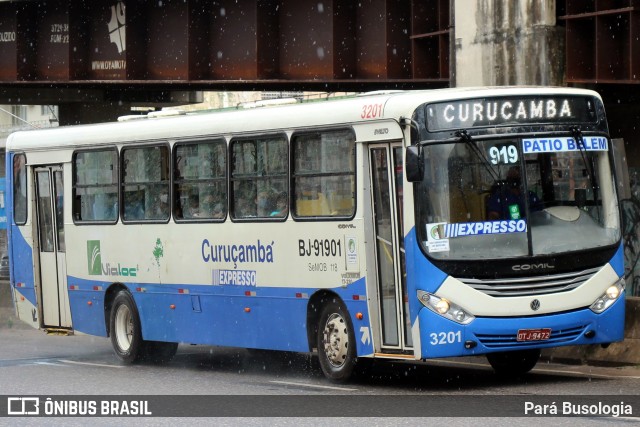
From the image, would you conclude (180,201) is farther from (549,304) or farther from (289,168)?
(549,304)

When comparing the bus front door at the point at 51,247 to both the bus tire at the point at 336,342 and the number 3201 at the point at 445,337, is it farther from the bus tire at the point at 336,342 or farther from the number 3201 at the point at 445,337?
the number 3201 at the point at 445,337

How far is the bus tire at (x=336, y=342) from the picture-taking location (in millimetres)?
14852

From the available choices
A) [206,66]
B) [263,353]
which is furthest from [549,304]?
[206,66]

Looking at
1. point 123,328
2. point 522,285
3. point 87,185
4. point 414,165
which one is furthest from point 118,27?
point 522,285

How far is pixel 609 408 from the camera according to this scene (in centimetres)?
1188

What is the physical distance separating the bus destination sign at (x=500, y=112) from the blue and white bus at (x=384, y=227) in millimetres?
17

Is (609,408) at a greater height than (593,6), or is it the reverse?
(593,6)

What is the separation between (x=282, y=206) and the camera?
631 inches

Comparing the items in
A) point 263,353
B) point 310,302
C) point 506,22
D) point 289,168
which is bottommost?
point 263,353

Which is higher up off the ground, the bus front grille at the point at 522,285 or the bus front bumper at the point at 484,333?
the bus front grille at the point at 522,285

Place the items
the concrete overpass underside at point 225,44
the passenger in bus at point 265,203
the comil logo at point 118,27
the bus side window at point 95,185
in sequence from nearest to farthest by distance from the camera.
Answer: the passenger in bus at point 265,203 < the bus side window at point 95,185 < the concrete overpass underside at point 225,44 < the comil logo at point 118,27

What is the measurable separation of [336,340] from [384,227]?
143cm

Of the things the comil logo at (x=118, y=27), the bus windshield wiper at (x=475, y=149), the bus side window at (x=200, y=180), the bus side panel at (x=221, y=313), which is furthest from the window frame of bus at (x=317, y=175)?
the comil logo at (x=118, y=27)

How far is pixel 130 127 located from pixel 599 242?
7.32 m
